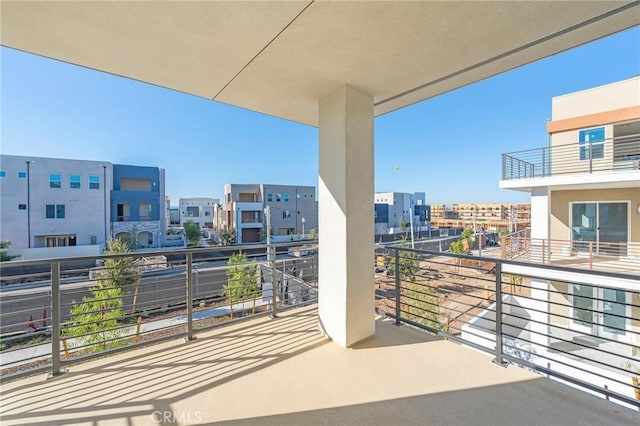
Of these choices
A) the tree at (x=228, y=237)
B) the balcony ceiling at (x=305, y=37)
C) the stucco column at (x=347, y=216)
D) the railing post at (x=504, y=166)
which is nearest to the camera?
the balcony ceiling at (x=305, y=37)

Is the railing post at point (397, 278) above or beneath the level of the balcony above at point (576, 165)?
beneath

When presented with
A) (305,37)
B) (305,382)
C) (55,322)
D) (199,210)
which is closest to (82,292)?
(55,322)

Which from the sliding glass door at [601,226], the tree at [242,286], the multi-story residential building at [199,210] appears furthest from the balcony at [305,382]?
the multi-story residential building at [199,210]

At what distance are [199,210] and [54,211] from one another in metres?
16.1

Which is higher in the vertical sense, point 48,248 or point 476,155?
point 476,155

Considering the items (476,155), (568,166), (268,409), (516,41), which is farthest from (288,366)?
(476,155)

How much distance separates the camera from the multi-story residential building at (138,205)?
16125 mm

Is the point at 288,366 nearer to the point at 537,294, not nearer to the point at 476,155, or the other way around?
the point at 537,294

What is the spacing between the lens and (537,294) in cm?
661

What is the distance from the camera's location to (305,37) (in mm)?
1577

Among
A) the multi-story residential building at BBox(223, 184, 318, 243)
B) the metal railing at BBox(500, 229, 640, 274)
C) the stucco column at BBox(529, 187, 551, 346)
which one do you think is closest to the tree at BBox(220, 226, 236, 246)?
the multi-story residential building at BBox(223, 184, 318, 243)

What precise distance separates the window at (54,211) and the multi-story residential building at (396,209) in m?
23.7

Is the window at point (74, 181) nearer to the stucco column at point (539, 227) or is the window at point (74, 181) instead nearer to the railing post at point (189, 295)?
the railing post at point (189, 295)

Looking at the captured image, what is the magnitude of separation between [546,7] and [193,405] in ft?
10.3
